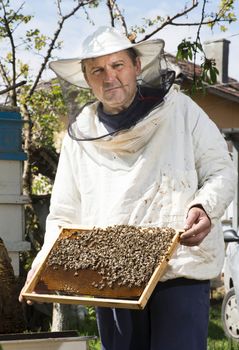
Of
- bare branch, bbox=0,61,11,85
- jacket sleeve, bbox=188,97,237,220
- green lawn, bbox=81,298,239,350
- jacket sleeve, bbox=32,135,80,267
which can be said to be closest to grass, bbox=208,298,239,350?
green lawn, bbox=81,298,239,350

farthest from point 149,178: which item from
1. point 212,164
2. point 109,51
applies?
point 109,51

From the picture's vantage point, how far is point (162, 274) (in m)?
2.63

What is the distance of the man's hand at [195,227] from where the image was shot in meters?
2.59

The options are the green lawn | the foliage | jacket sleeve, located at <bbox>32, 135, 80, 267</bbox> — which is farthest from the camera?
the foliage

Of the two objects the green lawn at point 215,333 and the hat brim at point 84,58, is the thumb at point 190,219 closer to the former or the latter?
the hat brim at point 84,58

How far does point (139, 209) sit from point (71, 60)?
61 cm

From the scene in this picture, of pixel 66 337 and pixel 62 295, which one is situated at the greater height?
pixel 62 295

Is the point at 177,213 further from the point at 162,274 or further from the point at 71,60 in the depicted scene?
the point at 71,60

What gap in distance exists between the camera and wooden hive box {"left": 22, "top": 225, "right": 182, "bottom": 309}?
2562mm

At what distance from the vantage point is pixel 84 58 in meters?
2.88

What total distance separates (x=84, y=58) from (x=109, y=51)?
106 millimetres

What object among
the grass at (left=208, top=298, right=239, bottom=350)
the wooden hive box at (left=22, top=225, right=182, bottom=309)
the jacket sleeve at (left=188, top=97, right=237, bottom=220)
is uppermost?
the jacket sleeve at (left=188, top=97, right=237, bottom=220)

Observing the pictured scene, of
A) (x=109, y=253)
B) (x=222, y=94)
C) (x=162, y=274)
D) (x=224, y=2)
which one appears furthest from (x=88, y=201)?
(x=222, y=94)

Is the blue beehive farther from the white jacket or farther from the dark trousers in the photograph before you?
the dark trousers
